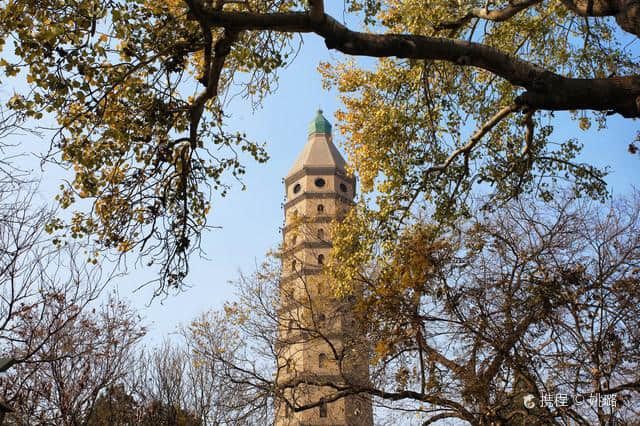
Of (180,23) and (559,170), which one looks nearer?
(180,23)

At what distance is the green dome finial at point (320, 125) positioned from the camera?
48.8 meters

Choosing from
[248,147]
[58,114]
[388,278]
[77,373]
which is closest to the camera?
[58,114]

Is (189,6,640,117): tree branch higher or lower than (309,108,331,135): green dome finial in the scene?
lower

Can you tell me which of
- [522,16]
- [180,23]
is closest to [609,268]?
[522,16]

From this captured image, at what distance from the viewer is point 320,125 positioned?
161 feet

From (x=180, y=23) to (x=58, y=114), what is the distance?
176cm

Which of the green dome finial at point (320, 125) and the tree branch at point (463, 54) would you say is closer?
the tree branch at point (463, 54)

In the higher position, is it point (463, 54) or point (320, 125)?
point (320, 125)

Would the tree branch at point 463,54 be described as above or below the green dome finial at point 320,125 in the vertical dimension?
below

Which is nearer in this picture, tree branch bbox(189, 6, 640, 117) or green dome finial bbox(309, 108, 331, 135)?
tree branch bbox(189, 6, 640, 117)

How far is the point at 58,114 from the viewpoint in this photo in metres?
6.64

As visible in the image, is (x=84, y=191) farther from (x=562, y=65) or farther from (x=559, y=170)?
(x=562, y=65)

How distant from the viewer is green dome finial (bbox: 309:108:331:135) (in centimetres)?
4884

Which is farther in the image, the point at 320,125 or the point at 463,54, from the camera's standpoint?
the point at 320,125
